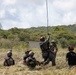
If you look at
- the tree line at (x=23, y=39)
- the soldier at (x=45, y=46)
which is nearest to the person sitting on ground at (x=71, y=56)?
the soldier at (x=45, y=46)

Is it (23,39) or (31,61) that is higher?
(23,39)

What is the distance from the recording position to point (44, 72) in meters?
16.0

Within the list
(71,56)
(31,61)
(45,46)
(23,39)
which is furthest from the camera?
(23,39)

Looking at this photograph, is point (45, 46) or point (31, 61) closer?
point (31, 61)

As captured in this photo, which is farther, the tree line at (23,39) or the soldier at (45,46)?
the tree line at (23,39)

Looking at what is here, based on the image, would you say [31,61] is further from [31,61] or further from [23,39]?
[23,39]

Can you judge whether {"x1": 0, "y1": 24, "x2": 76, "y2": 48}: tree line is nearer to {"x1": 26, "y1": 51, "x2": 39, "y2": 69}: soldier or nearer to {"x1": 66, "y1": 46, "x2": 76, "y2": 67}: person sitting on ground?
{"x1": 26, "y1": 51, "x2": 39, "y2": 69}: soldier

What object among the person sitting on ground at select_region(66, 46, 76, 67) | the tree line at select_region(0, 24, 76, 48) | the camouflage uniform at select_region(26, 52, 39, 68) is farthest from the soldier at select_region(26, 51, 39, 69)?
the tree line at select_region(0, 24, 76, 48)

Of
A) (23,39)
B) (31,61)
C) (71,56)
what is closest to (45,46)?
(31,61)

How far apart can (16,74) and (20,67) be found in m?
1.24

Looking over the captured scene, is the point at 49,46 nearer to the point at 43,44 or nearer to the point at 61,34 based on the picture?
the point at 43,44

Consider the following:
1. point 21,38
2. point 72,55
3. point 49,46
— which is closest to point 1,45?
point 21,38

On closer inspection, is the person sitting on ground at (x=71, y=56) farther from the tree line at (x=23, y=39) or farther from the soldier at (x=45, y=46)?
the tree line at (x=23, y=39)

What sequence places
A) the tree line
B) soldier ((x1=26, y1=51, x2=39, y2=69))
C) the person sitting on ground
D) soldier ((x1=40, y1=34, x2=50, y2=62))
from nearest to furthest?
the person sitting on ground → soldier ((x1=26, y1=51, x2=39, y2=69)) → soldier ((x1=40, y1=34, x2=50, y2=62)) → the tree line
